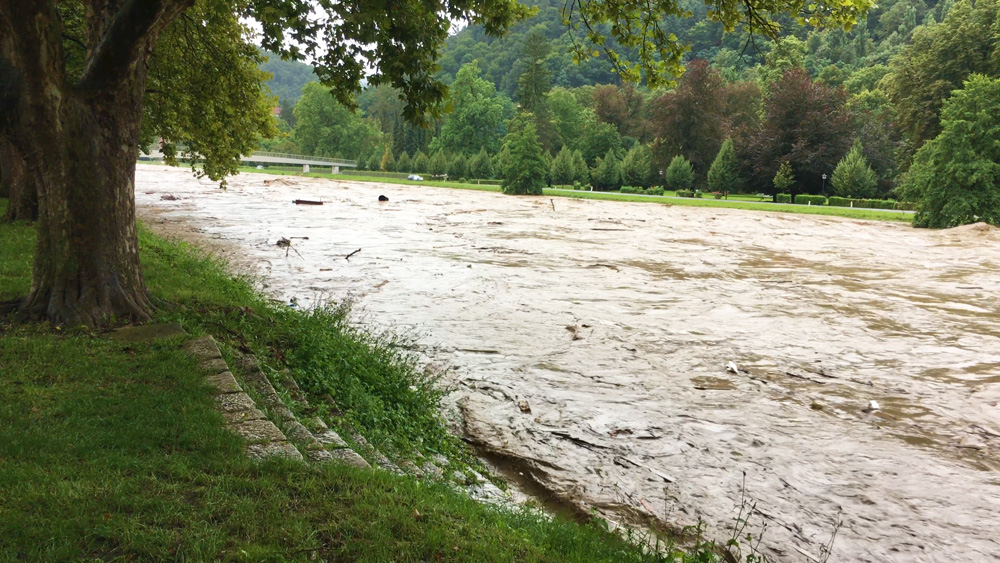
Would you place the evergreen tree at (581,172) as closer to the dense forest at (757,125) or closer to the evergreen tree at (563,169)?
the dense forest at (757,125)

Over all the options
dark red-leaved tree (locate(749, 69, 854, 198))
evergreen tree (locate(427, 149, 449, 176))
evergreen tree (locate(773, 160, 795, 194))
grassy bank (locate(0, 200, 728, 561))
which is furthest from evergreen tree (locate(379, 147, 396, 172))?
grassy bank (locate(0, 200, 728, 561))

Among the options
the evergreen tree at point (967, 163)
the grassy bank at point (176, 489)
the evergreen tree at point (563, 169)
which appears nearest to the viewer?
the grassy bank at point (176, 489)

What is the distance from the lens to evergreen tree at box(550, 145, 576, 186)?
74688 millimetres

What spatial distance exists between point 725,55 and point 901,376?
430ft

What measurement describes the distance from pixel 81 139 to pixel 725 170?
6082 cm

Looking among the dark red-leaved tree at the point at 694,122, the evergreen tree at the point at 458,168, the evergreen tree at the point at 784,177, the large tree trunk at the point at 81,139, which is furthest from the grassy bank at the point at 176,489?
the evergreen tree at the point at 458,168

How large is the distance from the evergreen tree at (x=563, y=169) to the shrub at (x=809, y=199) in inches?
963

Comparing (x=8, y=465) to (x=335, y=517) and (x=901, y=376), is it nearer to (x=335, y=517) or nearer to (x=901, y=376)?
(x=335, y=517)

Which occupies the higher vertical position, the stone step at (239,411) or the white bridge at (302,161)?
the white bridge at (302,161)

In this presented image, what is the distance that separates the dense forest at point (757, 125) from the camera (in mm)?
37500

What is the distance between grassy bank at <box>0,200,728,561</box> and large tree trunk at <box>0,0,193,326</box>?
0.67 metres

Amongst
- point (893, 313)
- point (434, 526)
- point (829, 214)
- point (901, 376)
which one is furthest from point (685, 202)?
point (434, 526)

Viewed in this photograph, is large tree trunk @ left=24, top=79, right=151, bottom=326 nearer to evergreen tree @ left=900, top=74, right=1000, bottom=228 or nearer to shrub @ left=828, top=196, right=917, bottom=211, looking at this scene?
evergreen tree @ left=900, top=74, right=1000, bottom=228

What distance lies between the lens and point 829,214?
1833 inches
